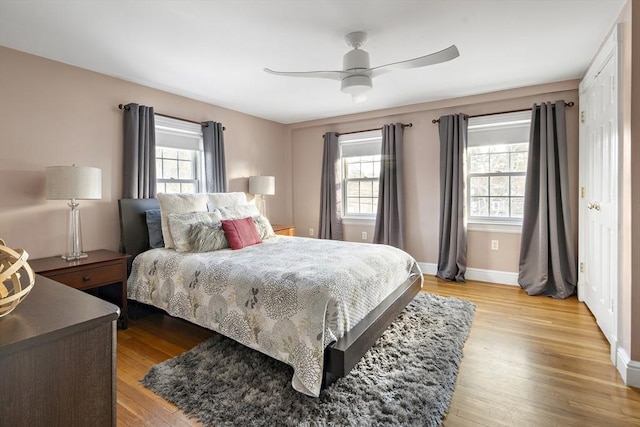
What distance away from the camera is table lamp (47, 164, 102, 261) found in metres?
2.60

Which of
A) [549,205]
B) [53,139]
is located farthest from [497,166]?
[53,139]

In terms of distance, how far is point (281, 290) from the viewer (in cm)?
204

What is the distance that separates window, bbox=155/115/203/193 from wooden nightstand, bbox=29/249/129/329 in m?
1.16

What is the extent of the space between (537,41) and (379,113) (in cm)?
229

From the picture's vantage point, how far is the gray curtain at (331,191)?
514 centimetres

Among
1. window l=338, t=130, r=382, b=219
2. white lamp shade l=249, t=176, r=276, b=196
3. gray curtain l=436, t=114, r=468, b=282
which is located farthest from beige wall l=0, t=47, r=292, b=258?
gray curtain l=436, t=114, r=468, b=282

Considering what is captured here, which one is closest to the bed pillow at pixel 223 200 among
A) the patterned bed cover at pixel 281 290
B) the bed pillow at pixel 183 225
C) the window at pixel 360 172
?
the bed pillow at pixel 183 225

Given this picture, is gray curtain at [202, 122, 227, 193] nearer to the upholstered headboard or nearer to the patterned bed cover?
the upholstered headboard

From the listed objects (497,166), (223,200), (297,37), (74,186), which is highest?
(297,37)

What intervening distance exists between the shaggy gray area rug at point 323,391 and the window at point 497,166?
2182 mm

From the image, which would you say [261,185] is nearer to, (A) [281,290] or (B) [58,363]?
(A) [281,290]

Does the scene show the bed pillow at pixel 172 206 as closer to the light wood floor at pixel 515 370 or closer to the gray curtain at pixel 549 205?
the light wood floor at pixel 515 370

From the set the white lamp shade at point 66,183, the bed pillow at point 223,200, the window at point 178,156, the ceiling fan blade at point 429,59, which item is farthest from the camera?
the window at point 178,156

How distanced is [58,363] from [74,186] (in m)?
2.32
